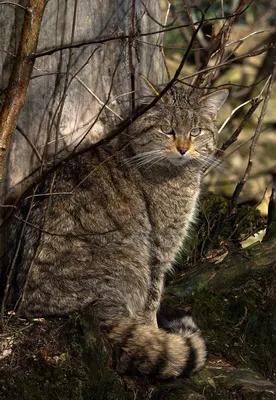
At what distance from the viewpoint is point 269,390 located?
143 inches

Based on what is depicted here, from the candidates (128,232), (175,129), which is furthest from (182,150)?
(128,232)

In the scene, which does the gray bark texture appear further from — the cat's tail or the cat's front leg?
the cat's tail

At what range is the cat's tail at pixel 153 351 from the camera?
346cm

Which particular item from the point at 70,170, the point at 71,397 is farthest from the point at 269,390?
the point at 70,170

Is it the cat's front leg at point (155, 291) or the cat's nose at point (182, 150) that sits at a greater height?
the cat's nose at point (182, 150)

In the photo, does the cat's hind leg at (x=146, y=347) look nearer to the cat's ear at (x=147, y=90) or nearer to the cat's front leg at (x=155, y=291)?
the cat's front leg at (x=155, y=291)

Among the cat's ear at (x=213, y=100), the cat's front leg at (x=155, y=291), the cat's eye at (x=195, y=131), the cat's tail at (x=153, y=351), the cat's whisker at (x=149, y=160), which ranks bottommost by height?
the cat's tail at (x=153, y=351)

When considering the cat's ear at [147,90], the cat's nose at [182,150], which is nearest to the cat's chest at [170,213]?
the cat's nose at [182,150]

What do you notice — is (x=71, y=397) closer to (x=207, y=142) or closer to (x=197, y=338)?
(x=197, y=338)

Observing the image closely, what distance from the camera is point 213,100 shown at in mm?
4348

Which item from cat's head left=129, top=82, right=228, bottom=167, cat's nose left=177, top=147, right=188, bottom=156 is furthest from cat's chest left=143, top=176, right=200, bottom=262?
cat's nose left=177, top=147, right=188, bottom=156

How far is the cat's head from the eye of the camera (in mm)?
4156

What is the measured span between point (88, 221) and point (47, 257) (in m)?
0.29

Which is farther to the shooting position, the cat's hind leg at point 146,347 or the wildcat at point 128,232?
the wildcat at point 128,232
